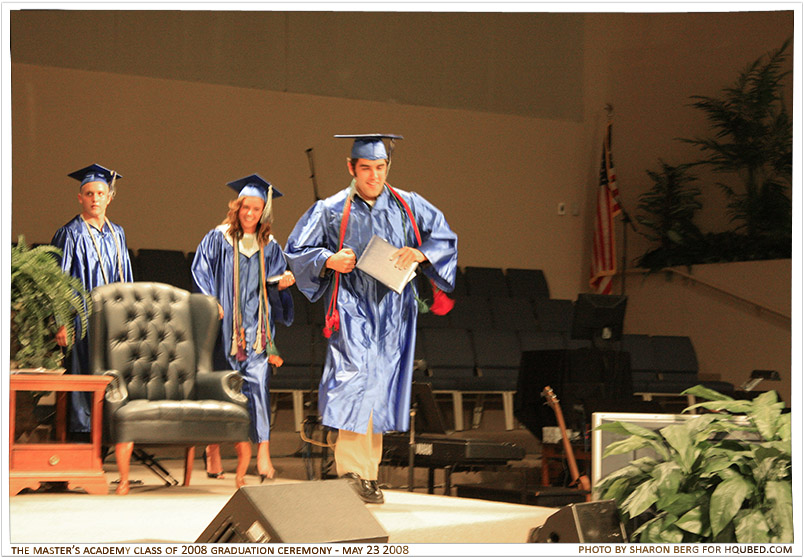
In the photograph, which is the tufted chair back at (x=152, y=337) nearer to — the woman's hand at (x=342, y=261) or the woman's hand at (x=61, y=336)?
the woman's hand at (x=61, y=336)

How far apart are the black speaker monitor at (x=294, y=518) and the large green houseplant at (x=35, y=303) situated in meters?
1.91

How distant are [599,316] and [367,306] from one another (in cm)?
269

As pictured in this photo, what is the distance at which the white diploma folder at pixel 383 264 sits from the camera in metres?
3.89

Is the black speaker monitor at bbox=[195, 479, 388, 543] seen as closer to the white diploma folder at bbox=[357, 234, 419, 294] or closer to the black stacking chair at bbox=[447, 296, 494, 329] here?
the white diploma folder at bbox=[357, 234, 419, 294]

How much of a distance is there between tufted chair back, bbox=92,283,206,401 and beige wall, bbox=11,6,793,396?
11.6ft

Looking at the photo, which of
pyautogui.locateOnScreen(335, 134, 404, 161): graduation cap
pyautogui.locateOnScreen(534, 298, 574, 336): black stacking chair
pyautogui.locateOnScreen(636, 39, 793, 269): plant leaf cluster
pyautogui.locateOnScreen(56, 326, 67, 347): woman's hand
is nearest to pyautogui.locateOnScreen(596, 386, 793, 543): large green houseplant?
pyautogui.locateOnScreen(335, 134, 404, 161): graduation cap

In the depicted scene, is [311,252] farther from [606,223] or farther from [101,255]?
[606,223]

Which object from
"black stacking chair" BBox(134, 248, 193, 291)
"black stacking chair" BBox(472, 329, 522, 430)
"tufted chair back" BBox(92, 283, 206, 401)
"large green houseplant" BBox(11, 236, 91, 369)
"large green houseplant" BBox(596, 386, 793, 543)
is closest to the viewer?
"large green houseplant" BBox(596, 386, 793, 543)

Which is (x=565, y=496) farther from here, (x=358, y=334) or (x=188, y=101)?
(x=188, y=101)

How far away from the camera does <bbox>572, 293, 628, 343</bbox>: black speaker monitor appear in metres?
6.31

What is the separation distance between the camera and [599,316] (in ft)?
20.8

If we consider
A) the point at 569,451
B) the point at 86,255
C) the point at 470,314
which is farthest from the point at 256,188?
the point at 470,314

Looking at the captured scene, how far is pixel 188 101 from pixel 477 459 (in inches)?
185

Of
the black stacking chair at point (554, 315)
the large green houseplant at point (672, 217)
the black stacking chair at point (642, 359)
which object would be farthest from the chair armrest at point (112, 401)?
the large green houseplant at point (672, 217)
